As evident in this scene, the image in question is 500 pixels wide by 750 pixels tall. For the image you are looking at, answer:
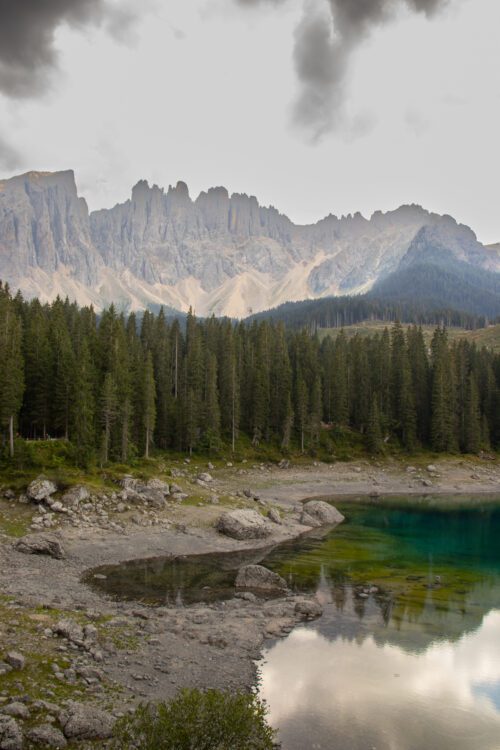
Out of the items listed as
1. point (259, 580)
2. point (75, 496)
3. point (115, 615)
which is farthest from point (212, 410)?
point (115, 615)

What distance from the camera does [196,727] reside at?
14961 mm

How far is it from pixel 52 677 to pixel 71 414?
51565 mm

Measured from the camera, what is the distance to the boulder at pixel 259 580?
39.5 meters

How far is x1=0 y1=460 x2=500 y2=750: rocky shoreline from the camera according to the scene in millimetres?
20859

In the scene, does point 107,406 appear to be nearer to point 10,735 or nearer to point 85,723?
point 85,723

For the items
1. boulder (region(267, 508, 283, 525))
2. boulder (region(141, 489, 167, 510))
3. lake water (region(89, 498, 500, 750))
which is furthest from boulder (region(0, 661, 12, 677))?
boulder (region(267, 508, 283, 525))

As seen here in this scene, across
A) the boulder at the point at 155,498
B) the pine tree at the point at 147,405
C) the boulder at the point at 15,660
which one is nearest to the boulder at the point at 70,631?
the boulder at the point at 15,660

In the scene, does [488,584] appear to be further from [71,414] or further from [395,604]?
[71,414]

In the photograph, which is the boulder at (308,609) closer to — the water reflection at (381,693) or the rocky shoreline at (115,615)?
the rocky shoreline at (115,615)

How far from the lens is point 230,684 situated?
2511cm

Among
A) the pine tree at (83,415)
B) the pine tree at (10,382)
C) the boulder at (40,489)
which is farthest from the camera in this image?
the pine tree at (10,382)

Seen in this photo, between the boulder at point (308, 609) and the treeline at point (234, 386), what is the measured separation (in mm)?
39611

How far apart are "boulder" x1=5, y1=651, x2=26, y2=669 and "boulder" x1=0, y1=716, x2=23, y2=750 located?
4.91m

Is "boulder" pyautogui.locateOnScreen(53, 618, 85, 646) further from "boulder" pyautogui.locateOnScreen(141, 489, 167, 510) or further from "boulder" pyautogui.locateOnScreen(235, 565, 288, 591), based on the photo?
"boulder" pyautogui.locateOnScreen(141, 489, 167, 510)
